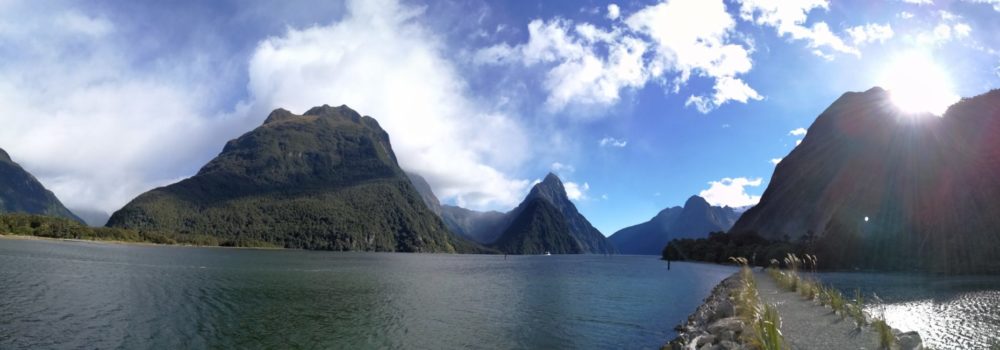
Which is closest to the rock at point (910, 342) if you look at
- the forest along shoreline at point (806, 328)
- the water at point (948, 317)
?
the forest along shoreline at point (806, 328)

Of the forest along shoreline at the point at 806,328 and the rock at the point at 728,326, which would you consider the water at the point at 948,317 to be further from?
the rock at the point at 728,326

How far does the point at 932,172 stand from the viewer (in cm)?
14500

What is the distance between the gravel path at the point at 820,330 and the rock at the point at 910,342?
0.72 meters

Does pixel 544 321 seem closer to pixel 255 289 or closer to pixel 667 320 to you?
pixel 667 320

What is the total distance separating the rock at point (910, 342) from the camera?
604 inches

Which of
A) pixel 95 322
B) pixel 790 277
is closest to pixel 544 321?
pixel 790 277

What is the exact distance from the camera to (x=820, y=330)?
20156 mm

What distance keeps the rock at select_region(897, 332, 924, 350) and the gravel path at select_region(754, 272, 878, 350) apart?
716 mm

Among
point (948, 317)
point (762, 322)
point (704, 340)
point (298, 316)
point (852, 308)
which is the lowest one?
point (298, 316)

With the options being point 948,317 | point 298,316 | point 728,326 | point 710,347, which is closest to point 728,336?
point 710,347

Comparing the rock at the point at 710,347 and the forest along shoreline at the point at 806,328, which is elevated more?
the forest along shoreline at the point at 806,328

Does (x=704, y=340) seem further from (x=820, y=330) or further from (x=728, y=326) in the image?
(x=820, y=330)

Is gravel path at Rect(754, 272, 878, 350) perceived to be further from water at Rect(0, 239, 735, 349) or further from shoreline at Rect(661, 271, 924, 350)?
water at Rect(0, 239, 735, 349)

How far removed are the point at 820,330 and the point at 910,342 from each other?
436 cm
